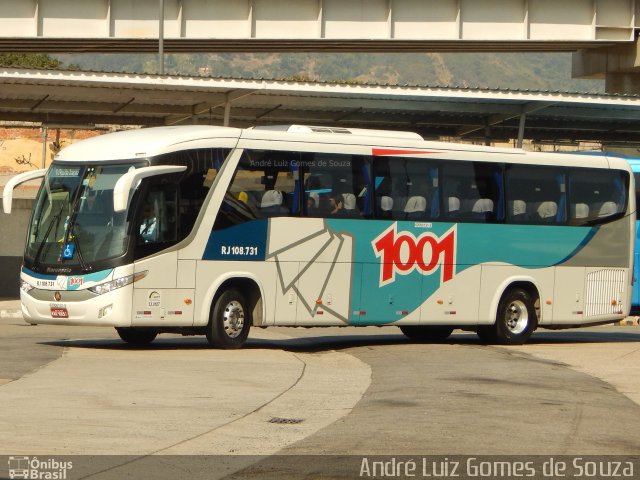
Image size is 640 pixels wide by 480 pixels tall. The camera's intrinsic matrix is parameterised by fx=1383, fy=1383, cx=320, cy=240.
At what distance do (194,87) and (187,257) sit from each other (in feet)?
59.4

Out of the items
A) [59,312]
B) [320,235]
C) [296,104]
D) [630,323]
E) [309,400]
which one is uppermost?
[296,104]

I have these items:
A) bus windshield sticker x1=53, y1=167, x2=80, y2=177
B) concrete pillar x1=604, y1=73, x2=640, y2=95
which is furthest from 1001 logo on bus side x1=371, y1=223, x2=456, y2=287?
concrete pillar x1=604, y1=73, x2=640, y2=95

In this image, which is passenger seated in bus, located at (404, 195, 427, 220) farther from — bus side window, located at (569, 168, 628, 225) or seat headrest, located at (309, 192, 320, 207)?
bus side window, located at (569, 168, 628, 225)

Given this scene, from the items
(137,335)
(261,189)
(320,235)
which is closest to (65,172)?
(261,189)

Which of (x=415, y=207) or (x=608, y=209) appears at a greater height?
(x=608, y=209)

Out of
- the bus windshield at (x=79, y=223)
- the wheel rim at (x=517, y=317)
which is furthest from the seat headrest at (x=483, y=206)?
the bus windshield at (x=79, y=223)

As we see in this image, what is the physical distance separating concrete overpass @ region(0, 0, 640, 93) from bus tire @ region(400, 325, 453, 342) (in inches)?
855

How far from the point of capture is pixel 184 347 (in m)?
21.3

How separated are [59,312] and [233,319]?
2628 millimetres

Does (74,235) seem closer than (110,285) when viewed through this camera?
No

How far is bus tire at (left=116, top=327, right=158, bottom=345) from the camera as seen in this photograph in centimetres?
2134

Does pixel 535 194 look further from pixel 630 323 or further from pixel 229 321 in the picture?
pixel 630 323

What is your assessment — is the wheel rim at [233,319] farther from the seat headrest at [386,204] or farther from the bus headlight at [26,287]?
the seat headrest at [386,204]

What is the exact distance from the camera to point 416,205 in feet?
73.5
